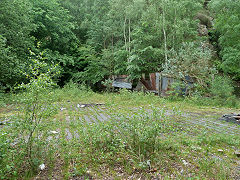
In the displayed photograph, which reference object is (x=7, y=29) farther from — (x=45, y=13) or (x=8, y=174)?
(x=8, y=174)

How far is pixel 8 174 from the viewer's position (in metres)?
1.86

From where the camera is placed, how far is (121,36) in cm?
1475

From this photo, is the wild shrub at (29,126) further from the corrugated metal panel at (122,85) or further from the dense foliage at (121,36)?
the corrugated metal panel at (122,85)

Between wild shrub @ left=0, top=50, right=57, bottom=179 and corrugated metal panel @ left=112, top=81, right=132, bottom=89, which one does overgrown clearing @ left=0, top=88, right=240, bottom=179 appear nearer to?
wild shrub @ left=0, top=50, right=57, bottom=179

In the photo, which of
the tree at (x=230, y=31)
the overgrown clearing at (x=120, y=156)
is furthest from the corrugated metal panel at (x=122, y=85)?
the overgrown clearing at (x=120, y=156)

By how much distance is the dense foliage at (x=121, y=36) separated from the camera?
8.60m

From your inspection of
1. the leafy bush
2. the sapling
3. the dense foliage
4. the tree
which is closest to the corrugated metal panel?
the dense foliage

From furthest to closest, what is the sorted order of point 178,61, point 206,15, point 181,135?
point 206,15, point 178,61, point 181,135

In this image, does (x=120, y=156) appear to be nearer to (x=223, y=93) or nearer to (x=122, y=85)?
(x=223, y=93)

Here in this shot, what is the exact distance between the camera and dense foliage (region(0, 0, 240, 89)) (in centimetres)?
860

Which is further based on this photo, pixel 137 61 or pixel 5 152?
pixel 137 61

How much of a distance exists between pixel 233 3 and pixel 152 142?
12025 millimetres

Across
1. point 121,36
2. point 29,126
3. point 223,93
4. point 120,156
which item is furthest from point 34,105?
point 121,36

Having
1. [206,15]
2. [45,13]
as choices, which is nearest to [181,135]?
[45,13]
